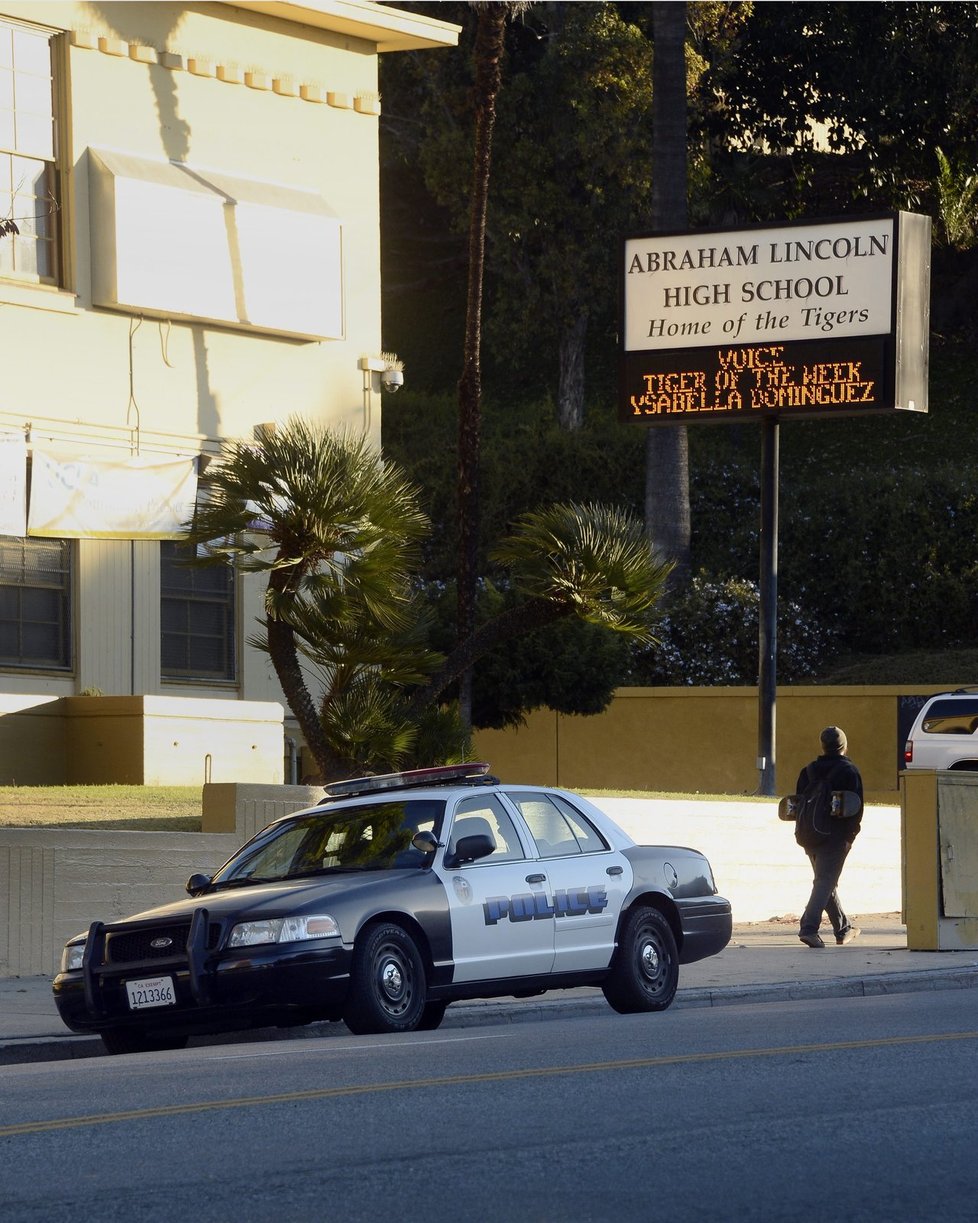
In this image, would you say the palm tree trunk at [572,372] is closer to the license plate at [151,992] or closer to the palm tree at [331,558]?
the palm tree at [331,558]

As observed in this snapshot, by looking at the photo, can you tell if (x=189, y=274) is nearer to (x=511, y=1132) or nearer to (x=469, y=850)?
(x=469, y=850)

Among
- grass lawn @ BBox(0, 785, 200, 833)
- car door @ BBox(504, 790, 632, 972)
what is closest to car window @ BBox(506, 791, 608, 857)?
car door @ BBox(504, 790, 632, 972)

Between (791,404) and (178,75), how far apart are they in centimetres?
804

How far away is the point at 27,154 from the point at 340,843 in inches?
506

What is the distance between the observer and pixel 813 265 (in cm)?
2486

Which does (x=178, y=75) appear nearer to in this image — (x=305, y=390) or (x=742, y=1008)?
(x=305, y=390)

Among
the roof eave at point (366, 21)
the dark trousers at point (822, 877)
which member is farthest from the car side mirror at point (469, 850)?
the roof eave at point (366, 21)

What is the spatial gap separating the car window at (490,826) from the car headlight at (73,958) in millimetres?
2319

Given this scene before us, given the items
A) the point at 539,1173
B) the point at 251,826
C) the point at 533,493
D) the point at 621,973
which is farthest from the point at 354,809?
the point at 533,493

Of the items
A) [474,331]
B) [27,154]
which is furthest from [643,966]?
[27,154]

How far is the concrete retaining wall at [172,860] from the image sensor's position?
16375 mm

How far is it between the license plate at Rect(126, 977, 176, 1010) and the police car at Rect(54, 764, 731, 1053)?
0.03 feet

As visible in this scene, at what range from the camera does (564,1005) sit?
1468 cm

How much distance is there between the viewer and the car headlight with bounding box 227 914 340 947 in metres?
11.8
